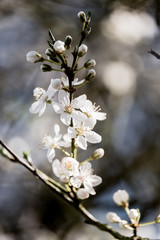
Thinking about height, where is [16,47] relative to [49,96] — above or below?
above

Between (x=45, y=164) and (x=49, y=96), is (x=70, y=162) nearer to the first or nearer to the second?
(x=49, y=96)

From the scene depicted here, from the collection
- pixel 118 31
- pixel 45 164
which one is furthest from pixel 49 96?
pixel 118 31

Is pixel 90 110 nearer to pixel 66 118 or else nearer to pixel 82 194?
pixel 66 118

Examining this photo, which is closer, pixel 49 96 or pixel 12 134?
pixel 49 96

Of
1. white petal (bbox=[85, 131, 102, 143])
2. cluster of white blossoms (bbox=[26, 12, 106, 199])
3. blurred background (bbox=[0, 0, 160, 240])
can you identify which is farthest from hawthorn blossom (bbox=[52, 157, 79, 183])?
blurred background (bbox=[0, 0, 160, 240])

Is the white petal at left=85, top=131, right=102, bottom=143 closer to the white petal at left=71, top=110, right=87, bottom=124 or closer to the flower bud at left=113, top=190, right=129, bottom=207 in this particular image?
the white petal at left=71, top=110, right=87, bottom=124

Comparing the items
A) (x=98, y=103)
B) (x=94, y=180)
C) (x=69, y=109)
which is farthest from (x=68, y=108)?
(x=98, y=103)

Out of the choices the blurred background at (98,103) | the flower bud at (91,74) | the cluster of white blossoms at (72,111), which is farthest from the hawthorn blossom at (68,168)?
the blurred background at (98,103)
